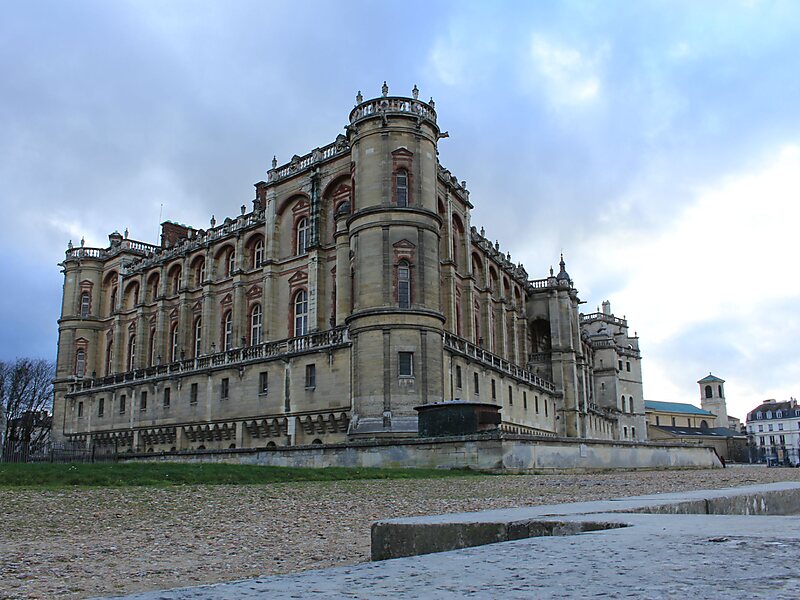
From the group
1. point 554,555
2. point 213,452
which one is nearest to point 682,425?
point 213,452

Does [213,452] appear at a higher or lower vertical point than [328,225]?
lower

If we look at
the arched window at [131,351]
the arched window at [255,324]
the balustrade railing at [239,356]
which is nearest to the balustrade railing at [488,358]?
the balustrade railing at [239,356]

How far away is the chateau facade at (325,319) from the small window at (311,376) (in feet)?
0.31

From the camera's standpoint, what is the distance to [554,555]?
152 inches

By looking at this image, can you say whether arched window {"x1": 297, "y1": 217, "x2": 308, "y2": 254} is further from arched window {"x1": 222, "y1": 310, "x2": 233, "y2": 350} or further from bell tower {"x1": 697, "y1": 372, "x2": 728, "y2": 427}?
bell tower {"x1": 697, "y1": 372, "x2": 728, "y2": 427}

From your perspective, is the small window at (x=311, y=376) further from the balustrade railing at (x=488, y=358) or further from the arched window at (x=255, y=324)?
the arched window at (x=255, y=324)

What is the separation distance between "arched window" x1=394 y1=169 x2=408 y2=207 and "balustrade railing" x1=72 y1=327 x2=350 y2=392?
24.2ft

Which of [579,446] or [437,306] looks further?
[437,306]

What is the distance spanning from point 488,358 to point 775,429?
13102cm

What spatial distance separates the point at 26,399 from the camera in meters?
72.1

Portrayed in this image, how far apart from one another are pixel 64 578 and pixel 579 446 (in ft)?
85.8

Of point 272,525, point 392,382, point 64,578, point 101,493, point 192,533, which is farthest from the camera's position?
point 392,382

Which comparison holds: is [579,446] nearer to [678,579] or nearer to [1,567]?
[1,567]

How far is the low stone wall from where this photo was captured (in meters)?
26.7
